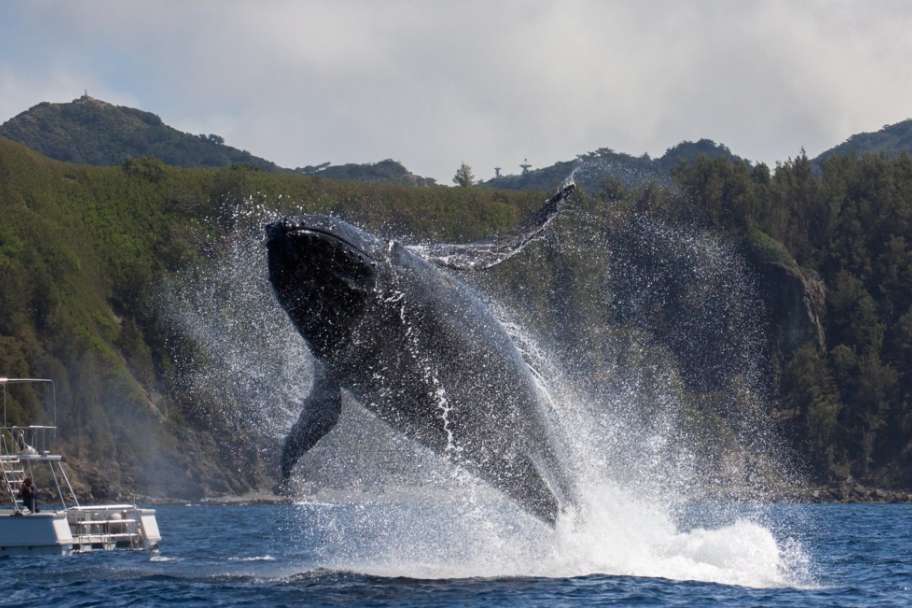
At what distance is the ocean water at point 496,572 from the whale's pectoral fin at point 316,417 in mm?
2432

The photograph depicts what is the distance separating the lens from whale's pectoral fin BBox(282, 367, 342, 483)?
24.7 metres

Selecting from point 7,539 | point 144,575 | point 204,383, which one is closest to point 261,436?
point 204,383

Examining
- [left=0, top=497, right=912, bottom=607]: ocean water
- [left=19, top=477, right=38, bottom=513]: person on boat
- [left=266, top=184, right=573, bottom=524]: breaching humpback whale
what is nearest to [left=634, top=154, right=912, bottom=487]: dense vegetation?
[left=0, top=497, right=912, bottom=607]: ocean water

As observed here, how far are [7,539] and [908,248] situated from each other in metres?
98.3

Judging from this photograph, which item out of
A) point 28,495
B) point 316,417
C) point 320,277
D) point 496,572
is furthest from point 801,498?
point 320,277

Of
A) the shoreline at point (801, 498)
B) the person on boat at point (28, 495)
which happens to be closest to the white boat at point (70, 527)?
the person on boat at point (28, 495)

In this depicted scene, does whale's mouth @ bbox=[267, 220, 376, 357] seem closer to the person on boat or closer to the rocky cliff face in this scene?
the person on boat

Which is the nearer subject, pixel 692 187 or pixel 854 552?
pixel 854 552

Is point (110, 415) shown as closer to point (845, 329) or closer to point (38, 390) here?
point (38, 390)

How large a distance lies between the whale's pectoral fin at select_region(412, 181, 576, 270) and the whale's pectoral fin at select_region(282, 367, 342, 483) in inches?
114

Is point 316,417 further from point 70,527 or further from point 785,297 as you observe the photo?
point 785,297

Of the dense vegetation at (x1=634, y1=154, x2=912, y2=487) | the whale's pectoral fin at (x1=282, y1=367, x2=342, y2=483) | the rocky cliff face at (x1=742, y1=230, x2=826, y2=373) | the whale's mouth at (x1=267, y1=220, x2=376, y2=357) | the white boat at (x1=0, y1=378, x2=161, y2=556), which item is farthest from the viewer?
the rocky cliff face at (x1=742, y1=230, x2=826, y2=373)

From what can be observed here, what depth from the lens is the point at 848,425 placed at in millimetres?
104938

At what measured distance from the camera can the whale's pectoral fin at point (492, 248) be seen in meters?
25.5
